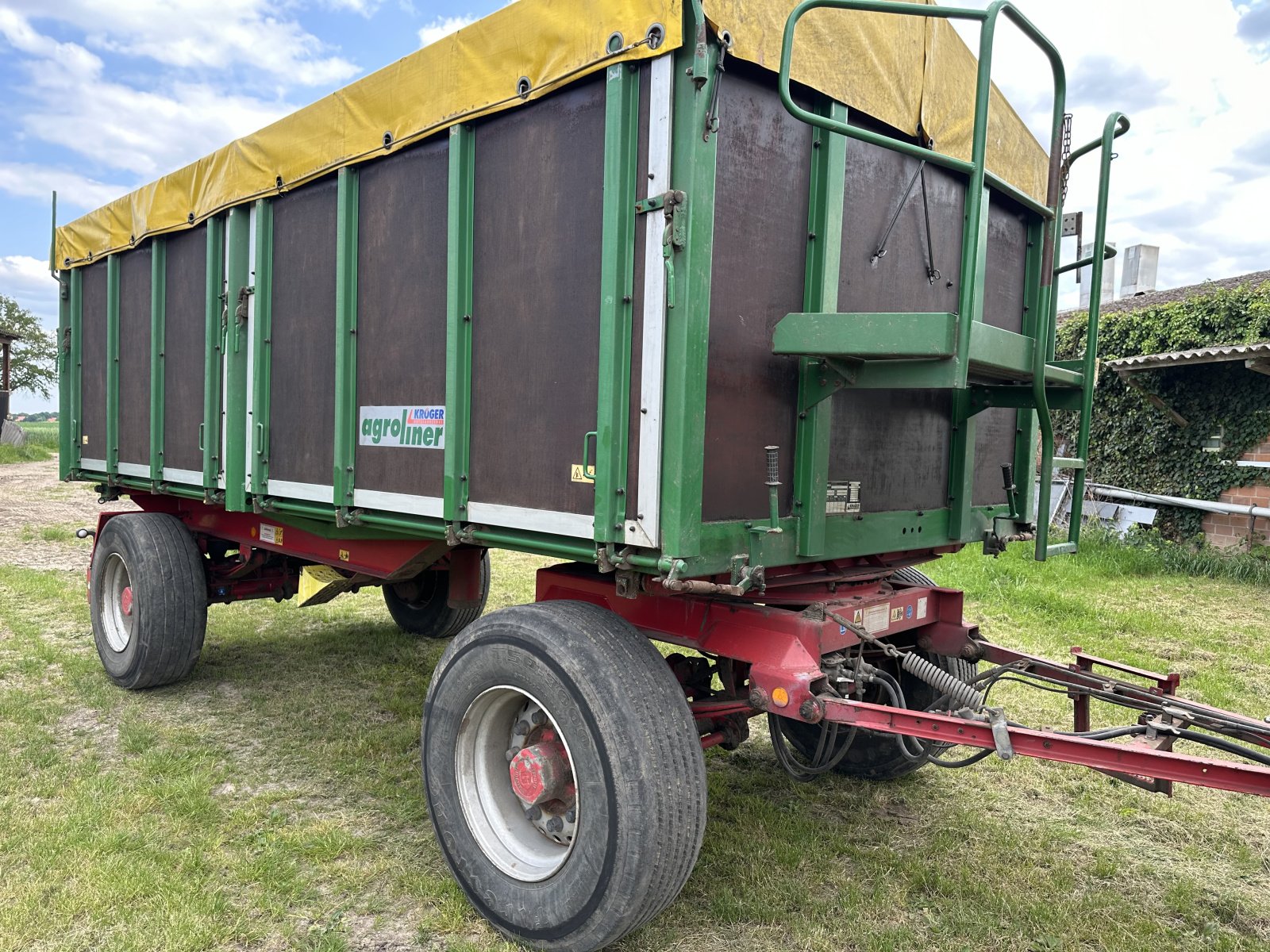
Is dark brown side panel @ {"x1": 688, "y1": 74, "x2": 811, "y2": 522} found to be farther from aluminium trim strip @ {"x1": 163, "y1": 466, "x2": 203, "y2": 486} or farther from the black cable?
aluminium trim strip @ {"x1": 163, "y1": 466, "x2": 203, "y2": 486}

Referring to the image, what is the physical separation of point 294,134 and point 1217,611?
8.45 m

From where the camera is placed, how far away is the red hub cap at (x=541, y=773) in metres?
2.79

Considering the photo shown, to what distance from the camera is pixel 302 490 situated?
158 inches

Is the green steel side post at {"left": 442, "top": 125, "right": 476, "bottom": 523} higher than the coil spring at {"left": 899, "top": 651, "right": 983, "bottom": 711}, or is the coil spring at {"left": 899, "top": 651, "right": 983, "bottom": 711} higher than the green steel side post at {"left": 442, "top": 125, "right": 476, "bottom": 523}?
the green steel side post at {"left": 442, "top": 125, "right": 476, "bottom": 523}

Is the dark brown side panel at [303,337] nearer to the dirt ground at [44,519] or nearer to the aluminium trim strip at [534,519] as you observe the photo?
the aluminium trim strip at [534,519]

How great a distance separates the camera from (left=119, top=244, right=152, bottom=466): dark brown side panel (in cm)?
536

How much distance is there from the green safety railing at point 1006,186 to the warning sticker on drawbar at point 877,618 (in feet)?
1.86

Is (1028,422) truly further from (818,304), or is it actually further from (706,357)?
(706,357)

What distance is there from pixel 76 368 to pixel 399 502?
4226 mm

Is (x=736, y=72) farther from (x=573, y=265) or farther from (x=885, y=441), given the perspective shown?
(x=885, y=441)

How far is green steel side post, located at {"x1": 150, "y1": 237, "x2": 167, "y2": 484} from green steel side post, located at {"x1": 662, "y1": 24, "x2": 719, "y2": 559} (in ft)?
13.1

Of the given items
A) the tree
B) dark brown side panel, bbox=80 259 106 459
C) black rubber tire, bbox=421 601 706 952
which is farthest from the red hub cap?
the tree

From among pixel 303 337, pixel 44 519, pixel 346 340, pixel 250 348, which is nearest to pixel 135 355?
pixel 250 348

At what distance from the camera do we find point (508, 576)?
29.4ft
